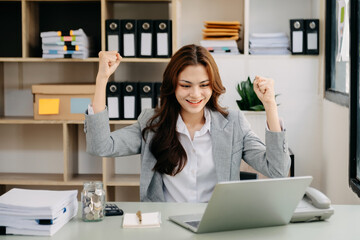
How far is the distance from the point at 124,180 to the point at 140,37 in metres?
0.99

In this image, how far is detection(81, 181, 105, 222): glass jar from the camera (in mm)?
1776

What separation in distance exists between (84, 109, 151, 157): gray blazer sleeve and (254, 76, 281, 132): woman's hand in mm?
544

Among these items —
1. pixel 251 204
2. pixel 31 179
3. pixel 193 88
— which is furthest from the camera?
pixel 31 179

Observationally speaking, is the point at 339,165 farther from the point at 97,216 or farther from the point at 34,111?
the point at 34,111

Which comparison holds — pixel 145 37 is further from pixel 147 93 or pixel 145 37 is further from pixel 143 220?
pixel 143 220

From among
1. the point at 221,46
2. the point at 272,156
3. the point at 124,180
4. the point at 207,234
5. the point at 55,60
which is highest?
the point at 221,46

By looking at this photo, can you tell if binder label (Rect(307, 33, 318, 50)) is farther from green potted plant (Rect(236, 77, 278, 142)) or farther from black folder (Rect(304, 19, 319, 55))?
green potted plant (Rect(236, 77, 278, 142))

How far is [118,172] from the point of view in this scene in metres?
4.14

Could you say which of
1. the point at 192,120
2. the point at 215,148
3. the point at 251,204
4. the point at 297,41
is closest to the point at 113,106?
the point at 297,41

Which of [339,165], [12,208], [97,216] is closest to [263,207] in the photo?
[97,216]

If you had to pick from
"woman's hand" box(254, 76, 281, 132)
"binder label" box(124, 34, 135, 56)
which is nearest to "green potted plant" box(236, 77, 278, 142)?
"binder label" box(124, 34, 135, 56)

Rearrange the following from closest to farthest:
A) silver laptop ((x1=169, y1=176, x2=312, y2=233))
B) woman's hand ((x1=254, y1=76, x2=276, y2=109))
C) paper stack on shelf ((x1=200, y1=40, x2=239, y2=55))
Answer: silver laptop ((x1=169, y1=176, x2=312, y2=233)) → woman's hand ((x1=254, y1=76, x2=276, y2=109)) → paper stack on shelf ((x1=200, y1=40, x2=239, y2=55))

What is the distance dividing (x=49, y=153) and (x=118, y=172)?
54cm

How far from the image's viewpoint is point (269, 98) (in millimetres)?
2029
